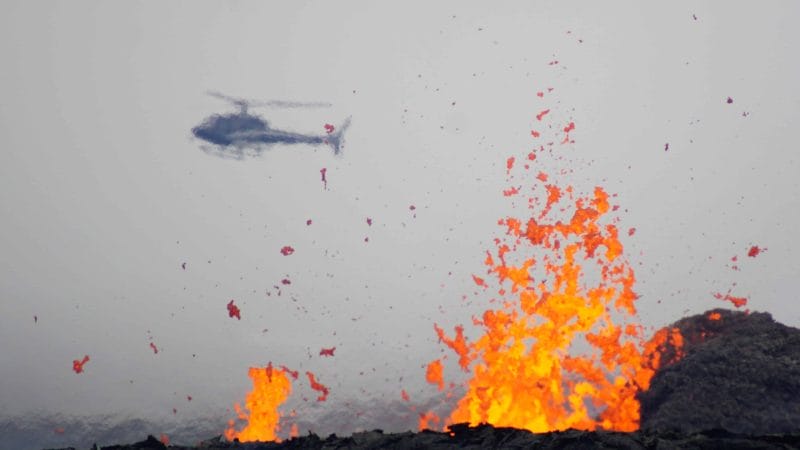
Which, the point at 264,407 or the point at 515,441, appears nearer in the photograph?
the point at 515,441

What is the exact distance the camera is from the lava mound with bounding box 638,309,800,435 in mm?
18609

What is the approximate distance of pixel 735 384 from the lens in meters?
20.0

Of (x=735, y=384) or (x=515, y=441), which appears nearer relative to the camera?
(x=515, y=441)

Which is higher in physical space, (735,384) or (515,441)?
(735,384)

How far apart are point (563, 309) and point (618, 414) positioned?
5.96m

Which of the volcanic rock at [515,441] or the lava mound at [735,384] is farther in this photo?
the lava mound at [735,384]

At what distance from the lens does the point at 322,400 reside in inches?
5266

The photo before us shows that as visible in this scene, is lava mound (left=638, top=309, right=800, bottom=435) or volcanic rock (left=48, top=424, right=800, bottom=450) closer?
volcanic rock (left=48, top=424, right=800, bottom=450)

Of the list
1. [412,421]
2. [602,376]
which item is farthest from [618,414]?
[412,421]

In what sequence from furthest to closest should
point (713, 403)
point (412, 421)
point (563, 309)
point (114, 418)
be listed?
point (114, 418) → point (412, 421) → point (563, 309) → point (713, 403)

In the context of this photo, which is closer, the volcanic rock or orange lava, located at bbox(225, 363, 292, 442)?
the volcanic rock

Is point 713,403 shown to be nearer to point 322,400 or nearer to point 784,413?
point 784,413

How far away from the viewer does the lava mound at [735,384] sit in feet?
61.1

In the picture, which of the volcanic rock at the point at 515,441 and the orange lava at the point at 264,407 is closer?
the volcanic rock at the point at 515,441
